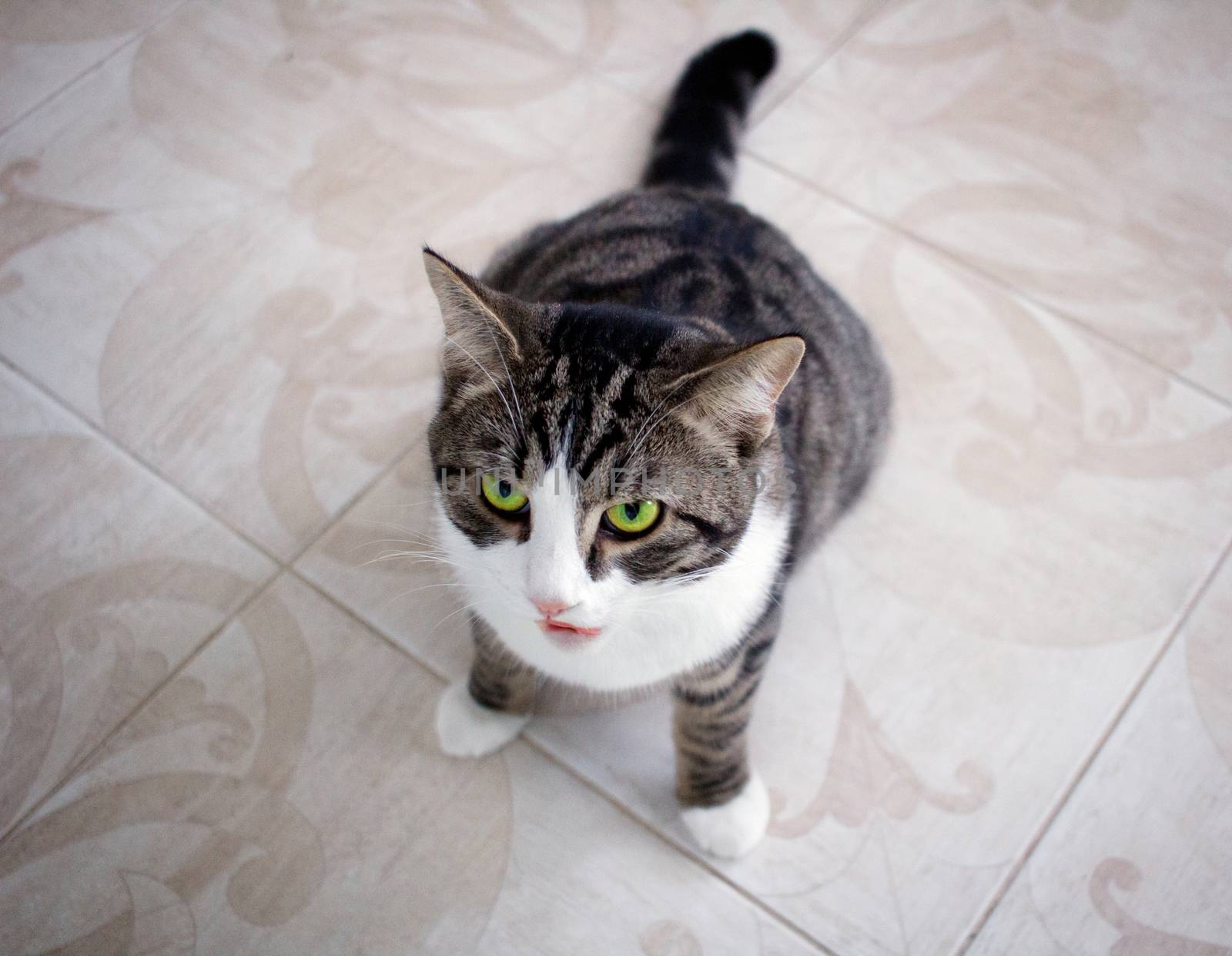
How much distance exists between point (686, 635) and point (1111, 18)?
1.70 metres

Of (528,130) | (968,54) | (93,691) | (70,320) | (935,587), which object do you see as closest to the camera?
(93,691)

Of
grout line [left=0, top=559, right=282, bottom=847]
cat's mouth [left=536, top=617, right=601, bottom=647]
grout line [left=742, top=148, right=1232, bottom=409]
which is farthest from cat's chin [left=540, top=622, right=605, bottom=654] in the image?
grout line [left=742, top=148, right=1232, bottom=409]

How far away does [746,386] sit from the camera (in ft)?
2.63

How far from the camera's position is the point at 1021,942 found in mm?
1121

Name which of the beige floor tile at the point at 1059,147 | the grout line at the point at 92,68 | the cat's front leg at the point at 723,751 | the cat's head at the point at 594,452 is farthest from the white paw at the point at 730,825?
the grout line at the point at 92,68

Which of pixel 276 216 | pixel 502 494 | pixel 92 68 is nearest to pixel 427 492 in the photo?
pixel 502 494

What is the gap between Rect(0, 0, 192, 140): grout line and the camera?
1.69 m

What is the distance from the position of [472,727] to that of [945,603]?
68 cm

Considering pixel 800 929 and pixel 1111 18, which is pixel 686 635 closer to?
pixel 800 929

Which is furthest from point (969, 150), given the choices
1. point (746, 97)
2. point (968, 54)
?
point (746, 97)

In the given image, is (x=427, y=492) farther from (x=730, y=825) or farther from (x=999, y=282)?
(x=999, y=282)

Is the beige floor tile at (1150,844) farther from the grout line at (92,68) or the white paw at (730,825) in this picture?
the grout line at (92,68)

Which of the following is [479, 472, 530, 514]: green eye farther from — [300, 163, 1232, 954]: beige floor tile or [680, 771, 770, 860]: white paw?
[680, 771, 770, 860]: white paw

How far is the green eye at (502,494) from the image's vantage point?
848 mm
